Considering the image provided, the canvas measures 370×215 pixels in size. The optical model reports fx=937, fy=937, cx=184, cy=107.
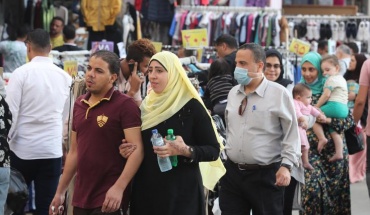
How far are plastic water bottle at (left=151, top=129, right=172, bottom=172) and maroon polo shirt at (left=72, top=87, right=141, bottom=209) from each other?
0.71 ft

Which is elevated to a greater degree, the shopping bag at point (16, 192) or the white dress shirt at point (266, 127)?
the white dress shirt at point (266, 127)

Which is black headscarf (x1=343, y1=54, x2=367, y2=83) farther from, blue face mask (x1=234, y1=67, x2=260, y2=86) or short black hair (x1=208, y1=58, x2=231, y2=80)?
blue face mask (x1=234, y1=67, x2=260, y2=86)

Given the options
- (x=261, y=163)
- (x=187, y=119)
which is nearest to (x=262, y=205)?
(x=261, y=163)

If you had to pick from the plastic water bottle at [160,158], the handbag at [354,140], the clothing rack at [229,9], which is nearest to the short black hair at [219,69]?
the handbag at [354,140]

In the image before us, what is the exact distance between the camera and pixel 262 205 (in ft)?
23.2

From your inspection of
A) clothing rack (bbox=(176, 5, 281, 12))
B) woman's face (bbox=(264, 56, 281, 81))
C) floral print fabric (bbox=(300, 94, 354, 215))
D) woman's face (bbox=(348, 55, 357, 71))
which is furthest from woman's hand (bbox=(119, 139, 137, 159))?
clothing rack (bbox=(176, 5, 281, 12))

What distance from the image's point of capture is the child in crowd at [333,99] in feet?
31.6

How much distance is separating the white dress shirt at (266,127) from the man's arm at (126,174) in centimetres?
125

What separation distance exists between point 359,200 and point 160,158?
6.91 metres

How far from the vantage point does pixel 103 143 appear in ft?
19.9

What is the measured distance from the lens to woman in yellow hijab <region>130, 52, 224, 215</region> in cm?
608

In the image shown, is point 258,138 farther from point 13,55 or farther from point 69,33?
point 69,33

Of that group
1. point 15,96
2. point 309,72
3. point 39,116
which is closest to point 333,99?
point 309,72

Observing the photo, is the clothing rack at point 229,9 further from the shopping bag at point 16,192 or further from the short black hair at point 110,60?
the short black hair at point 110,60
